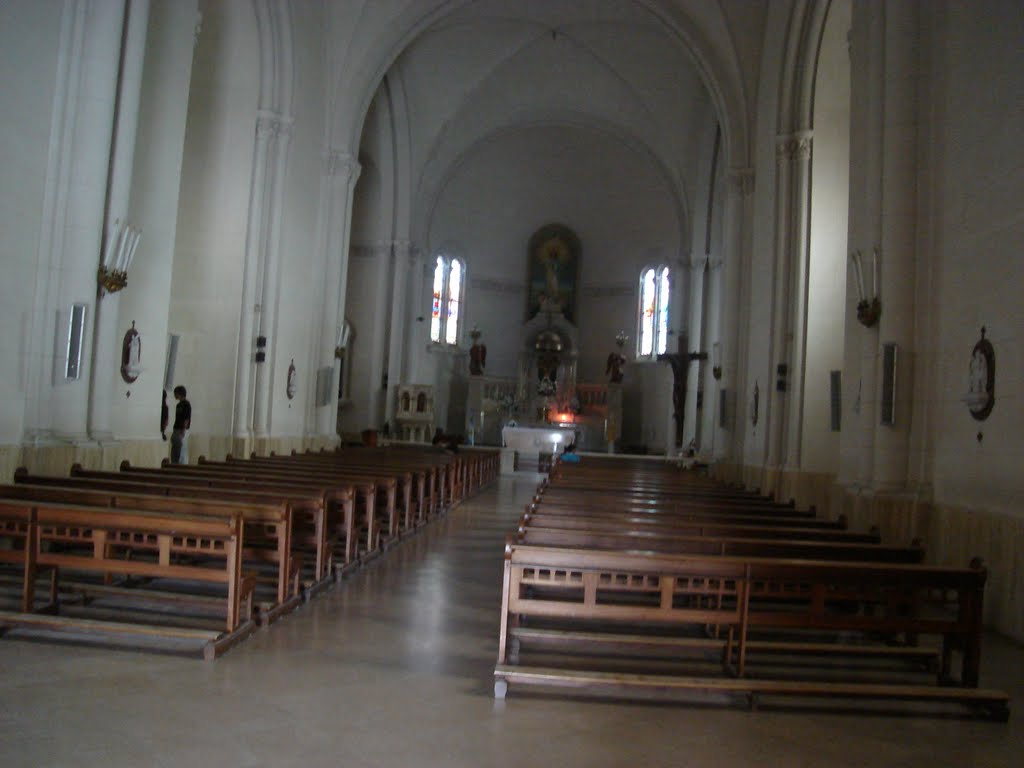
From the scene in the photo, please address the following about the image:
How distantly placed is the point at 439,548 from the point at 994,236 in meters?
6.38

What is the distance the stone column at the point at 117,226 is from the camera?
9.01 meters

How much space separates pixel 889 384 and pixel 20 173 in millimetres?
8836

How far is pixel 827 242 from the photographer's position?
44.5ft

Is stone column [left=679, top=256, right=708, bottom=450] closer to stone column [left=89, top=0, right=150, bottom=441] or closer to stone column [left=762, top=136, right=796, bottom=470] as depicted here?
stone column [left=762, top=136, right=796, bottom=470]

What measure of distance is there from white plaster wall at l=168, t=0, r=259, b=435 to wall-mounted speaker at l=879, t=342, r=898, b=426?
10546 millimetres

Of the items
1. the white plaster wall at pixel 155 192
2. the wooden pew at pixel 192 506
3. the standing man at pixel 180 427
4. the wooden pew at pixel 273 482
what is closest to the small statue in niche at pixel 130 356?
the white plaster wall at pixel 155 192

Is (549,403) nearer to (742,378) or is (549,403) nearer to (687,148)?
(687,148)

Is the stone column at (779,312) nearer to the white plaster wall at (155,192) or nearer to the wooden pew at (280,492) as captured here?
the wooden pew at (280,492)

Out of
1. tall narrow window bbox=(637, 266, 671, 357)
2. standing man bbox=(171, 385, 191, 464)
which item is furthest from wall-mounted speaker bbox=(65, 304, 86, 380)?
tall narrow window bbox=(637, 266, 671, 357)

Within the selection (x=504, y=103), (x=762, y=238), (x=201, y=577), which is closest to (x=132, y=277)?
(x=201, y=577)

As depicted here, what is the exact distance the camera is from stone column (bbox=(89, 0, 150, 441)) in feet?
29.6

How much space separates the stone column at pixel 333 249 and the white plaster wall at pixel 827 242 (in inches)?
391

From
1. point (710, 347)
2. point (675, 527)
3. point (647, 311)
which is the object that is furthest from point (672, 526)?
point (647, 311)

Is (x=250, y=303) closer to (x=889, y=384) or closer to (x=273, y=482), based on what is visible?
(x=273, y=482)
